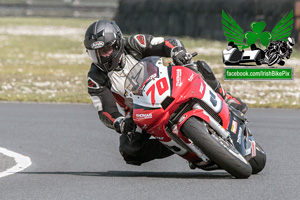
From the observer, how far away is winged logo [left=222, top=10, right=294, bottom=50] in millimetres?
21714

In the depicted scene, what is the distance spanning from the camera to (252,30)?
25688mm

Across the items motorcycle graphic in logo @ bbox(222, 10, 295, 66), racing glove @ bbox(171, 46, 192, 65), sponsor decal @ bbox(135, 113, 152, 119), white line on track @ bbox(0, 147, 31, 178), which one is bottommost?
motorcycle graphic in logo @ bbox(222, 10, 295, 66)

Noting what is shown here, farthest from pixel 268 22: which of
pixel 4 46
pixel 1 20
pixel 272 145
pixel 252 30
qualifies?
pixel 1 20

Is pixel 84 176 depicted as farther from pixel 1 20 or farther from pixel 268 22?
pixel 1 20

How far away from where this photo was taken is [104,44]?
7793mm

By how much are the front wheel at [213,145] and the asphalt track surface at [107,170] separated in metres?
0.20

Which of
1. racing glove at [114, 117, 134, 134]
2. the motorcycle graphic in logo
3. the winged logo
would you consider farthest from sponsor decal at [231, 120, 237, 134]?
the winged logo

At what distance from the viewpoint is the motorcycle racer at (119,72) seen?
780 centimetres

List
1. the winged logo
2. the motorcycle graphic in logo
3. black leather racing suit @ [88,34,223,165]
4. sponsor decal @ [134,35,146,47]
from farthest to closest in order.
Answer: the winged logo → the motorcycle graphic in logo → sponsor decal @ [134,35,146,47] → black leather racing suit @ [88,34,223,165]

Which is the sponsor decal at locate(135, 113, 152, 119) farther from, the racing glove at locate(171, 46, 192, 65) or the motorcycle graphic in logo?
the motorcycle graphic in logo

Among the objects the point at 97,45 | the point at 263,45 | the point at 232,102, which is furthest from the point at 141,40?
the point at 263,45

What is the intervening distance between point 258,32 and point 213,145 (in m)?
19.4

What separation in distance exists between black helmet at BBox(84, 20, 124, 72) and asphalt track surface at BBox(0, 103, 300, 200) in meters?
1.16

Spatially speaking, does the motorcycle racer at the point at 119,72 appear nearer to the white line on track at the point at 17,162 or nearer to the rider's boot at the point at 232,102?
the rider's boot at the point at 232,102
